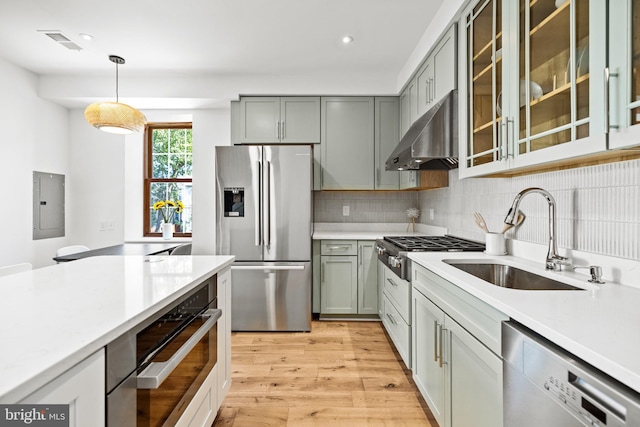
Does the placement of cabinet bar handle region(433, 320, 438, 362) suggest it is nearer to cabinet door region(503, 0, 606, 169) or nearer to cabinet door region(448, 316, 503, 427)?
cabinet door region(448, 316, 503, 427)

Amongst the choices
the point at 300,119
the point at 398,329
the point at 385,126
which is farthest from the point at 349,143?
the point at 398,329

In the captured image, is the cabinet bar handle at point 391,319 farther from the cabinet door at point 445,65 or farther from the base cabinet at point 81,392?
the base cabinet at point 81,392

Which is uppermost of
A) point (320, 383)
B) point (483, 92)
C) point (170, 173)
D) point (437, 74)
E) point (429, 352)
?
point (437, 74)

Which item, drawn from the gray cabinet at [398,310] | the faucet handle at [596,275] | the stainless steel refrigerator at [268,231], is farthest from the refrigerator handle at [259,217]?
the faucet handle at [596,275]

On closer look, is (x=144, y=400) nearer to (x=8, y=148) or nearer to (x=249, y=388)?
(x=249, y=388)

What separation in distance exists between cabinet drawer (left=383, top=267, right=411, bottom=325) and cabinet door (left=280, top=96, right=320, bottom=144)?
5.72ft

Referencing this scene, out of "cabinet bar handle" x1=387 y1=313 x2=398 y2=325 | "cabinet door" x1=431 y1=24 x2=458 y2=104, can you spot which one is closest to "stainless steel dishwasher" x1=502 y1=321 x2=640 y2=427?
"cabinet bar handle" x1=387 y1=313 x2=398 y2=325

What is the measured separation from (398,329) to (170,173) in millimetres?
3439

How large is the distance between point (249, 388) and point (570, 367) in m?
1.99

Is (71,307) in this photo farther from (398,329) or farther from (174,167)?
(174,167)

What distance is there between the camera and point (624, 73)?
97cm

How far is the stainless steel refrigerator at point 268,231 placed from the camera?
10.8ft

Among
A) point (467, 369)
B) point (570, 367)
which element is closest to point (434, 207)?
point (467, 369)

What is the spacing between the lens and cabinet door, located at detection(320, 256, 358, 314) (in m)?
3.49
